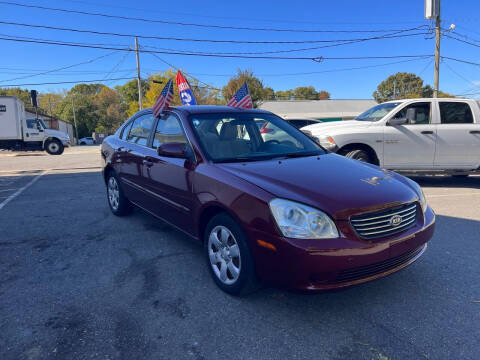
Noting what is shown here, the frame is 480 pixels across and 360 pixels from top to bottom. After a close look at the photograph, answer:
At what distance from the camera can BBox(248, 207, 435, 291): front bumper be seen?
7.38 ft

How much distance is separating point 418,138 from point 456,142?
A: 793mm

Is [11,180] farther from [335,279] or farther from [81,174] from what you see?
[335,279]

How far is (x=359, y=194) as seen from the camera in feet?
8.41

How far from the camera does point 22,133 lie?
1959cm

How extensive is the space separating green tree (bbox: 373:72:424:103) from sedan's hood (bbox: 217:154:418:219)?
80.8m

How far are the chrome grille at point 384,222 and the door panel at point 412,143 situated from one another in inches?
197

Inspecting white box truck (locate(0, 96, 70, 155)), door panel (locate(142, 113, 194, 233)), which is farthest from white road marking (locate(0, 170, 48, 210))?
white box truck (locate(0, 96, 70, 155))

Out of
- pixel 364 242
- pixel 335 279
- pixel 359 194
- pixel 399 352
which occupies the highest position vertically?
pixel 359 194

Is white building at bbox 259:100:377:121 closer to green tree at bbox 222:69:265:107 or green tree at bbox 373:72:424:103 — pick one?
green tree at bbox 222:69:265:107

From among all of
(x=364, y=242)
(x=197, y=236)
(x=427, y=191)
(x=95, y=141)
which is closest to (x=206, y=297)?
(x=197, y=236)

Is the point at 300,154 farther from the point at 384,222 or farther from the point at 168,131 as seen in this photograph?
the point at 168,131

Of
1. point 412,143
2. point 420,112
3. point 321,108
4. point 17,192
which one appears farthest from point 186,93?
point 321,108

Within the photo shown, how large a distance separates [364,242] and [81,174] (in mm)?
9716

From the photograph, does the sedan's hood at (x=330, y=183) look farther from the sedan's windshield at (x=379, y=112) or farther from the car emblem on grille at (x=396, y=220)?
the sedan's windshield at (x=379, y=112)
